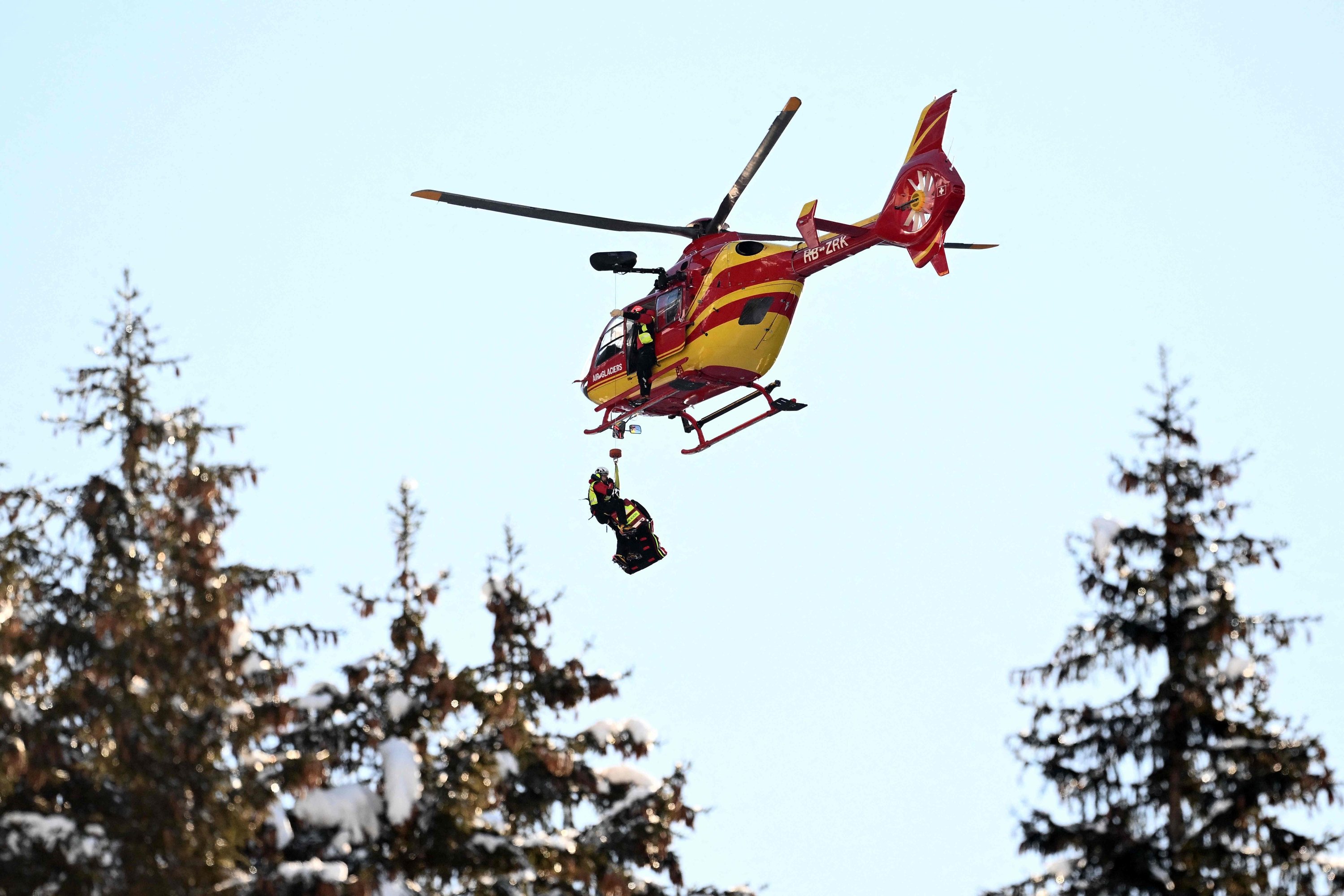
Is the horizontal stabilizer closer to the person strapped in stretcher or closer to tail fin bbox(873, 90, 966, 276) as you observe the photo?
tail fin bbox(873, 90, 966, 276)

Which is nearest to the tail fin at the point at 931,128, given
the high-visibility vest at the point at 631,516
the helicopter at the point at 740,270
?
the helicopter at the point at 740,270

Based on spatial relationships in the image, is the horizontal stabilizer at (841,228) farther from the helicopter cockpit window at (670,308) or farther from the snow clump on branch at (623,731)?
the snow clump on branch at (623,731)

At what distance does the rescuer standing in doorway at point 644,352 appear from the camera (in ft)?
102

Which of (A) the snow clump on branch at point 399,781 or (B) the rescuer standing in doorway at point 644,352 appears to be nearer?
(A) the snow clump on branch at point 399,781

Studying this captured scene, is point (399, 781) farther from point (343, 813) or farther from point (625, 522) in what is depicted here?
point (625, 522)

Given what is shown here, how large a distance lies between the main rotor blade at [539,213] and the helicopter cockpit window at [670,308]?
3.48ft

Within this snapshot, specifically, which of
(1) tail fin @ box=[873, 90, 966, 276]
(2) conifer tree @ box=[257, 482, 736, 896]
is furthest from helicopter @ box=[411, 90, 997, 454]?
(2) conifer tree @ box=[257, 482, 736, 896]

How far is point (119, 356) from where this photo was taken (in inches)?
808

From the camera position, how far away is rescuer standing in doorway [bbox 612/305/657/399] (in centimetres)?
3120

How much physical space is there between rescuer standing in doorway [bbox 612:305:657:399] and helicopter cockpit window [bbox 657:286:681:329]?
0.65 ft

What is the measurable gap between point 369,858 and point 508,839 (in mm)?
1481

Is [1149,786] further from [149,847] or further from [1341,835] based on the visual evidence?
[149,847]

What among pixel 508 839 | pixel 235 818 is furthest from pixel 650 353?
pixel 235 818

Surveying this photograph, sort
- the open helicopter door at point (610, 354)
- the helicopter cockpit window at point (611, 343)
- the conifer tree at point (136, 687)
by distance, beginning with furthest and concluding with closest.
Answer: the helicopter cockpit window at point (611, 343) → the open helicopter door at point (610, 354) → the conifer tree at point (136, 687)
